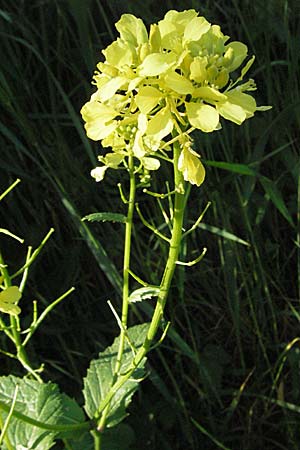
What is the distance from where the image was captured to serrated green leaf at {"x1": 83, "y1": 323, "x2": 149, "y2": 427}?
0.86 m

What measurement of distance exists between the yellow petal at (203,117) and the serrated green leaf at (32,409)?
1.37ft

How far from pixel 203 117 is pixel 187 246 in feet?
1.79

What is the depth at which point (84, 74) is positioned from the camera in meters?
1.11

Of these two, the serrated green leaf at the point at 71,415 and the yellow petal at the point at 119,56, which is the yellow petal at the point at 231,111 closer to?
the yellow petal at the point at 119,56

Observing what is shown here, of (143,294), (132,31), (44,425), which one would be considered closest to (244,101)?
(132,31)

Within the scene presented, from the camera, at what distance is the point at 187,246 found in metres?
1.09

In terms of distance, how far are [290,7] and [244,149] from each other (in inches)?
9.4

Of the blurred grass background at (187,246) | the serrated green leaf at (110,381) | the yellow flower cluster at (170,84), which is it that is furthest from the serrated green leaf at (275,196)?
the yellow flower cluster at (170,84)

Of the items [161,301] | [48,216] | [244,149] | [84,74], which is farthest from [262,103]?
[161,301]

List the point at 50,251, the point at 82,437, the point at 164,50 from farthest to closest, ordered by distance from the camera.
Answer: the point at 50,251 → the point at 82,437 → the point at 164,50

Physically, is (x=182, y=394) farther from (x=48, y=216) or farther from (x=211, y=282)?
(x=48, y=216)

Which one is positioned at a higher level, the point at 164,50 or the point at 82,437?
the point at 164,50

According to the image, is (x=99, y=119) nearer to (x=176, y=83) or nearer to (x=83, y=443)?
(x=176, y=83)

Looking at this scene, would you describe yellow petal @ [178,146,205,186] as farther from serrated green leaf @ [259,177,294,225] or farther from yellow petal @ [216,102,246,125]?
serrated green leaf @ [259,177,294,225]
